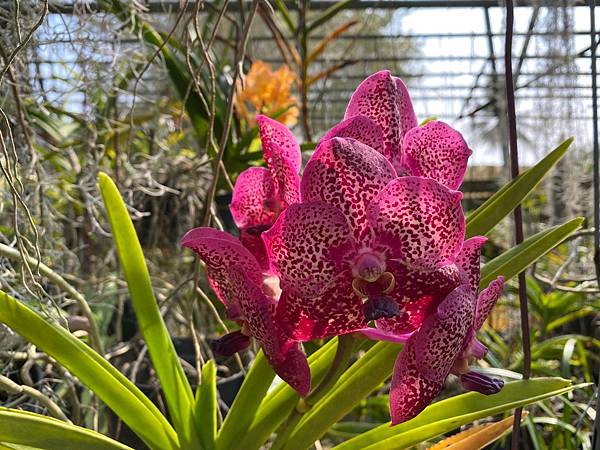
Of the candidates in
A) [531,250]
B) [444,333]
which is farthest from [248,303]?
[531,250]

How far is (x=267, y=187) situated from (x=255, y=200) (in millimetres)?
15

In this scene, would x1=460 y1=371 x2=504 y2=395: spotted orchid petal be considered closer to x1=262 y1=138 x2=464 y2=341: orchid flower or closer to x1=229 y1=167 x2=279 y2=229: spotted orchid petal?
x1=262 y1=138 x2=464 y2=341: orchid flower

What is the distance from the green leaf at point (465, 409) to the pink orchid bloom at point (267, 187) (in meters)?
0.18

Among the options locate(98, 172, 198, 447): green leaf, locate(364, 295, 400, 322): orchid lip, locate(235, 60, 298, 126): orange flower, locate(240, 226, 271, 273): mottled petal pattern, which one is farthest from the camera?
locate(235, 60, 298, 126): orange flower

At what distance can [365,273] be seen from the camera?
43 cm

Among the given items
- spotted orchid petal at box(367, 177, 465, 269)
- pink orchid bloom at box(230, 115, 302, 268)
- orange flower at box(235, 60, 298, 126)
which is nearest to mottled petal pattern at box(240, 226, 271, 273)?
pink orchid bloom at box(230, 115, 302, 268)

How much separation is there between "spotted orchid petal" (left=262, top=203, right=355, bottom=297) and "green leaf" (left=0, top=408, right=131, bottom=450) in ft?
0.69

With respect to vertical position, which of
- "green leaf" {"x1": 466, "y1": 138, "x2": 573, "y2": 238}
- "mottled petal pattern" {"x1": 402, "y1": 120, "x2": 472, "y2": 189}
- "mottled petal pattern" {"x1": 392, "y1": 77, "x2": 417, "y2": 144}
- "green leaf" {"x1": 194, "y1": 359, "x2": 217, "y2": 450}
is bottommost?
"green leaf" {"x1": 194, "y1": 359, "x2": 217, "y2": 450}

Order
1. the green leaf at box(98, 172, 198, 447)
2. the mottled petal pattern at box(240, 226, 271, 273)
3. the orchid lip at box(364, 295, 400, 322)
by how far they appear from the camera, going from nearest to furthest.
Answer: the orchid lip at box(364, 295, 400, 322), the mottled petal pattern at box(240, 226, 271, 273), the green leaf at box(98, 172, 198, 447)

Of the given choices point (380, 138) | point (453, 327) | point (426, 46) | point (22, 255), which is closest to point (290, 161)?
point (380, 138)

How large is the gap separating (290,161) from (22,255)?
28 centimetres

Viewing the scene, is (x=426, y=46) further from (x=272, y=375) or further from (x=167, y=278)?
(x=272, y=375)

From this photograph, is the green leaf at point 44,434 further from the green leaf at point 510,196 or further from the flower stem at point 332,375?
the green leaf at point 510,196

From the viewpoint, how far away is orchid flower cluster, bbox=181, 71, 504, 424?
16.9 inches
